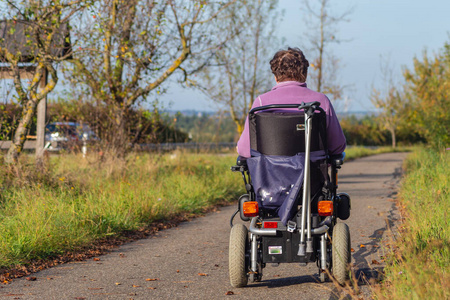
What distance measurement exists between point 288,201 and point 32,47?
22.8 feet

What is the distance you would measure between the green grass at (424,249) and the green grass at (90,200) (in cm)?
351

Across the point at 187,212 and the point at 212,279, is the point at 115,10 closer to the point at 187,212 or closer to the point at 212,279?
the point at 187,212

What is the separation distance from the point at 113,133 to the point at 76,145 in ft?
2.75

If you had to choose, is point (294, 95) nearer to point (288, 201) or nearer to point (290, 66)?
point (290, 66)

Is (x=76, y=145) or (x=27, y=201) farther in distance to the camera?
(x=76, y=145)

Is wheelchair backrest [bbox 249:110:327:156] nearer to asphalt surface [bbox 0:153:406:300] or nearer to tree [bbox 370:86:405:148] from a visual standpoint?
asphalt surface [bbox 0:153:406:300]

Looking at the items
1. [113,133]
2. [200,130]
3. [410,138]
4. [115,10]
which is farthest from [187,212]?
[410,138]

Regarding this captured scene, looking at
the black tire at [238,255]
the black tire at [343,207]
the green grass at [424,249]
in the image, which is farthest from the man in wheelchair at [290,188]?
the green grass at [424,249]

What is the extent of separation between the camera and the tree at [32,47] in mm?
9539

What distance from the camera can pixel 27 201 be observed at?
785 cm

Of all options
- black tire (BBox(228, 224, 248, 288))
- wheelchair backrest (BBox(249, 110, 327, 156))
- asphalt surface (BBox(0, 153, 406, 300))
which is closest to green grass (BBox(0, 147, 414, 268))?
asphalt surface (BBox(0, 153, 406, 300))

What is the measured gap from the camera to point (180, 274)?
17.7 feet

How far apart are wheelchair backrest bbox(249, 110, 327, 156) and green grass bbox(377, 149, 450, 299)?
1113mm

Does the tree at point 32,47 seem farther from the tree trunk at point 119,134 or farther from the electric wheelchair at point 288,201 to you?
the electric wheelchair at point 288,201
